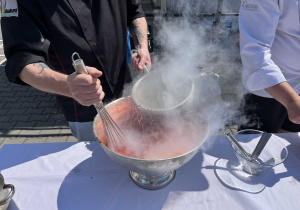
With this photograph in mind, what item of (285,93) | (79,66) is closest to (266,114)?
(285,93)

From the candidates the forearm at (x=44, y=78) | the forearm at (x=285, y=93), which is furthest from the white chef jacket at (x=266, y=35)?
the forearm at (x=44, y=78)

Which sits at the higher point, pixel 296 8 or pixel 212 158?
pixel 296 8

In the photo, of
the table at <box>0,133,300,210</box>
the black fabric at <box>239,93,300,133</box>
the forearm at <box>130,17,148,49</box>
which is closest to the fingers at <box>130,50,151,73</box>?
the forearm at <box>130,17,148,49</box>

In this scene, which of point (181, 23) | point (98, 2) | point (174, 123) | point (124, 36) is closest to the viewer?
point (174, 123)

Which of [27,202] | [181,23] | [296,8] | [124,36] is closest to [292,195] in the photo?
[296,8]

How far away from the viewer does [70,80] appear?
29.9 inches

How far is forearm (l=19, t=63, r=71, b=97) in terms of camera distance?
3.25 ft

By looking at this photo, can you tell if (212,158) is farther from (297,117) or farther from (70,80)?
(70,80)

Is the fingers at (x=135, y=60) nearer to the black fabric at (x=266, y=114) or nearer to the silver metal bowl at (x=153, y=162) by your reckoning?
the silver metal bowl at (x=153, y=162)

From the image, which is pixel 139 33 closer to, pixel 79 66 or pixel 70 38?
pixel 70 38

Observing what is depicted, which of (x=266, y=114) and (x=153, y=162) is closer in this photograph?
(x=153, y=162)

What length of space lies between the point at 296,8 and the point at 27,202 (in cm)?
152

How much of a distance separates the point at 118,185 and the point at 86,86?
48cm

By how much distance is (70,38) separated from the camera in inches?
46.2
